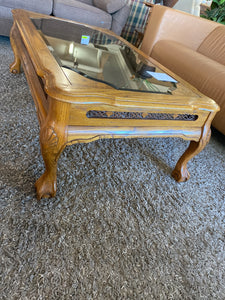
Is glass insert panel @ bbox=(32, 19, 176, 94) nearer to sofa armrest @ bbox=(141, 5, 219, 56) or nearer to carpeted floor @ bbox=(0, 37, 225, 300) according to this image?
carpeted floor @ bbox=(0, 37, 225, 300)

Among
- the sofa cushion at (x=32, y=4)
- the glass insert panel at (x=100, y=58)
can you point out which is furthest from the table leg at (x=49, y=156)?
the sofa cushion at (x=32, y=4)

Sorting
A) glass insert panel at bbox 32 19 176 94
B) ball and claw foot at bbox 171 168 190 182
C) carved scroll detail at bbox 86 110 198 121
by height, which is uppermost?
glass insert panel at bbox 32 19 176 94

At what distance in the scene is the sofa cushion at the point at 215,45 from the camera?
1.75 meters

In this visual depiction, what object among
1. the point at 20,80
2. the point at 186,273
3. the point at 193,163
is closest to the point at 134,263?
the point at 186,273

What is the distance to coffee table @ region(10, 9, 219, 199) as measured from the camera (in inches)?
23.9

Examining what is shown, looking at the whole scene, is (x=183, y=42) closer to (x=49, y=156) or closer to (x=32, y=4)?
(x=32, y=4)

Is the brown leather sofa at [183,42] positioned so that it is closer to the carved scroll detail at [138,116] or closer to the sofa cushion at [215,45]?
the sofa cushion at [215,45]

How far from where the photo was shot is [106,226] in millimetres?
727

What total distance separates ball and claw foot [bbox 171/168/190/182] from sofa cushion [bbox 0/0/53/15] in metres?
1.86

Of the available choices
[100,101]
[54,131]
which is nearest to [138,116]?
[100,101]

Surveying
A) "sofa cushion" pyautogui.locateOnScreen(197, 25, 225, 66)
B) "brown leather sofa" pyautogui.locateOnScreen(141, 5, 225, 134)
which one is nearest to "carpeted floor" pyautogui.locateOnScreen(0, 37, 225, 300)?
"brown leather sofa" pyautogui.locateOnScreen(141, 5, 225, 134)

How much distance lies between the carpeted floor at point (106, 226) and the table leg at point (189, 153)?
1.6 inches

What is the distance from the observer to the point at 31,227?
2.16ft

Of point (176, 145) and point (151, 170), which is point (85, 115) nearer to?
point (151, 170)
